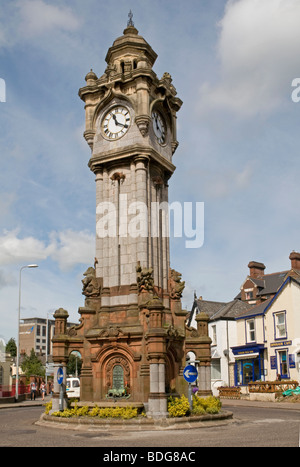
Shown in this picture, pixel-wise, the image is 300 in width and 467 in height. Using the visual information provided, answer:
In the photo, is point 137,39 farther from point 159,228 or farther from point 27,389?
point 27,389

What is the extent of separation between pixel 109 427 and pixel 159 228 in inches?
447

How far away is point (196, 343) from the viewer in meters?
26.4

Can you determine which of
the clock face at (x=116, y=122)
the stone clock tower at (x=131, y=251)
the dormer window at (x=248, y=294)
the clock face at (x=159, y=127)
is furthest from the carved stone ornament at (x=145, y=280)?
the dormer window at (x=248, y=294)

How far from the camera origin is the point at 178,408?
21.8 m

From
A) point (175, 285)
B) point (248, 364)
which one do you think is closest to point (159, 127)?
point (175, 285)

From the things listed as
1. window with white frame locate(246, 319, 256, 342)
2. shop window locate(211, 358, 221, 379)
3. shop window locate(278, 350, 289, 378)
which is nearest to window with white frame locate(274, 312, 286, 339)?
shop window locate(278, 350, 289, 378)

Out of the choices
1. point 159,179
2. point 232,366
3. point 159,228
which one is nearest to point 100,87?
point 159,179

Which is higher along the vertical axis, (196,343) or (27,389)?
(196,343)

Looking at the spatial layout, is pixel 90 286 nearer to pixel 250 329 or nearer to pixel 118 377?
pixel 118 377

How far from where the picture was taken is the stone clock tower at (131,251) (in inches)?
930

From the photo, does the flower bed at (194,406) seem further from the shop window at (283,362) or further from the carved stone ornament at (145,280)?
the shop window at (283,362)

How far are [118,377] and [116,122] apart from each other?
13.8 m

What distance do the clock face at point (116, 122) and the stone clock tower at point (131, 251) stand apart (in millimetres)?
60

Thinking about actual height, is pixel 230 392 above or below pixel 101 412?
below
